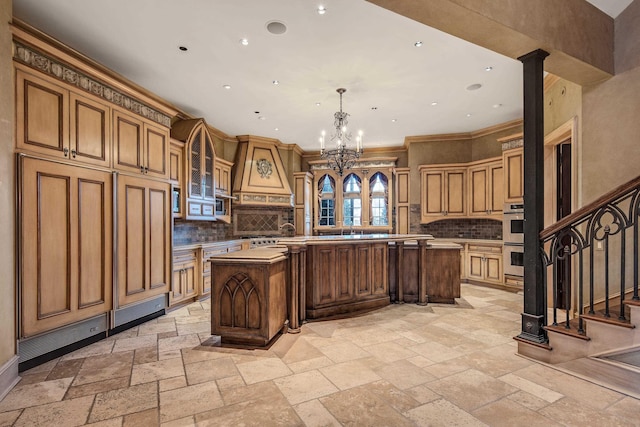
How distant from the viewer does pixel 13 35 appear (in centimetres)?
245

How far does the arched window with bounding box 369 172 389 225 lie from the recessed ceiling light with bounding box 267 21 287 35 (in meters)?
5.14

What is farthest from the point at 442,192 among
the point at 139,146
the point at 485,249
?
the point at 139,146

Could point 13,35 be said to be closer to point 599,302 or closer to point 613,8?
point 613,8

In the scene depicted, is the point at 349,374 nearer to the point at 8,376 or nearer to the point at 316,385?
the point at 316,385

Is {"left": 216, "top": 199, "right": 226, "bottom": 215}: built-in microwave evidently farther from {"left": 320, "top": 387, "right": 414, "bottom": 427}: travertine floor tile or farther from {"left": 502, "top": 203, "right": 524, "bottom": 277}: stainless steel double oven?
{"left": 502, "top": 203, "right": 524, "bottom": 277}: stainless steel double oven

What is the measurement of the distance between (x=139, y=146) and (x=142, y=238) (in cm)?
112

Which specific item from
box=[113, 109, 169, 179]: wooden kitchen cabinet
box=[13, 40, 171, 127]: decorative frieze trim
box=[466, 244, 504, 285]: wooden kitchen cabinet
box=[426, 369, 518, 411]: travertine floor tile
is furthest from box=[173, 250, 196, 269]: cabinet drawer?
box=[466, 244, 504, 285]: wooden kitchen cabinet

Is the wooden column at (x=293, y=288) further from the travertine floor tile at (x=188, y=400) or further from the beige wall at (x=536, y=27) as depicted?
the beige wall at (x=536, y=27)

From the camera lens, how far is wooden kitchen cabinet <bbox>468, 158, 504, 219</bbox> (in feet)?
19.2

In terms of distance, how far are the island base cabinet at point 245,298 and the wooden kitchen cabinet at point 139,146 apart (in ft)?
5.42

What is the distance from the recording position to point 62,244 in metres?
2.83

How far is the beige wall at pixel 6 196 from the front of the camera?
2248 millimetres

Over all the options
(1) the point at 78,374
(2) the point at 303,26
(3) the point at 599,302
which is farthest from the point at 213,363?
(3) the point at 599,302

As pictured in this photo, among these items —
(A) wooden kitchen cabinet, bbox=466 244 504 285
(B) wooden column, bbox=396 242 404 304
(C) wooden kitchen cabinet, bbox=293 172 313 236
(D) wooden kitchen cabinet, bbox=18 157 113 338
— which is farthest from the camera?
(C) wooden kitchen cabinet, bbox=293 172 313 236
